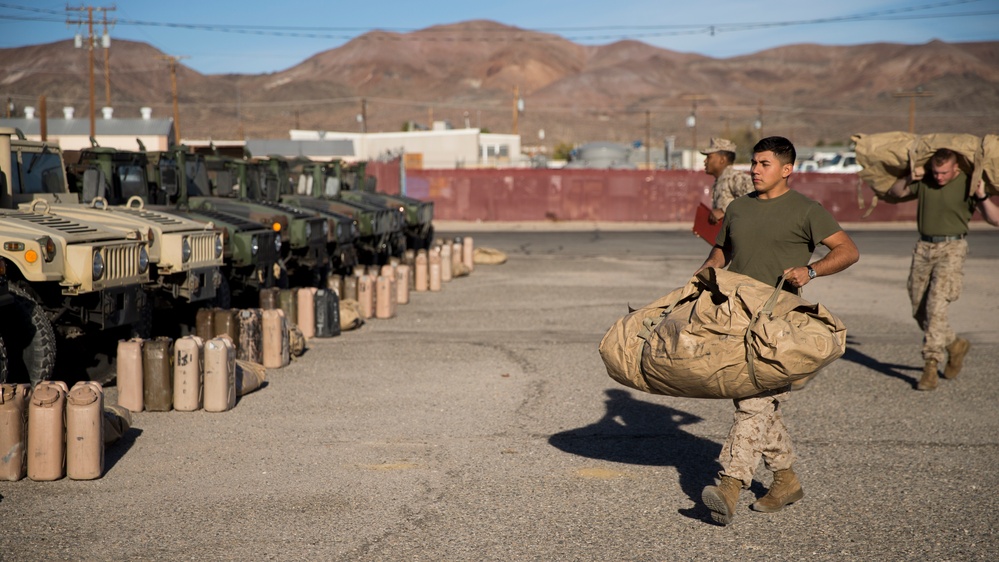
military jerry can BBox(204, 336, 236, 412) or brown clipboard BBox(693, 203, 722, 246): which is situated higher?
brown clipboard BBox(693, 203, 722, 246)

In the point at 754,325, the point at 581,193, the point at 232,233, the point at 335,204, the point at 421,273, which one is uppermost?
the point at 581,193

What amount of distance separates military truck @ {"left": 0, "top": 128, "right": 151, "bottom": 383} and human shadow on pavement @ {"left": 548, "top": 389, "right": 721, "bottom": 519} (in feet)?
11.3

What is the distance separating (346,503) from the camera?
5.52 meters

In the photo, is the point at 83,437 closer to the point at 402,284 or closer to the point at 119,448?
the point at 119,448

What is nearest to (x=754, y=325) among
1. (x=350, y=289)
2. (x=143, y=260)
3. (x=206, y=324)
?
(x=143, y=260)

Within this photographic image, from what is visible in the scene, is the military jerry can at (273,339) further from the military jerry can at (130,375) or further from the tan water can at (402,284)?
the tan water can at (402,284)

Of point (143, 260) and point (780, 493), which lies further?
point (143, 260)

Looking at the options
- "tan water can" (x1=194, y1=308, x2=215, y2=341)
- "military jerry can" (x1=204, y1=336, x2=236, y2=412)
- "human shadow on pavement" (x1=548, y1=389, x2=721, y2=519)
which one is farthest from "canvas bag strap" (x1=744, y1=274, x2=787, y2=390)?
"tan water can" (x1=194, y1=308, x2=215, y2=341)

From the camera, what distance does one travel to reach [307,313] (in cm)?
1109

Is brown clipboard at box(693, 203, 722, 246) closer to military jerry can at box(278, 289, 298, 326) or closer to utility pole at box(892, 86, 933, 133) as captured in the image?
military jerry can at box(278, 289, 298, 326)

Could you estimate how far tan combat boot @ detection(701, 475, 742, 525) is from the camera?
4984 millimetres

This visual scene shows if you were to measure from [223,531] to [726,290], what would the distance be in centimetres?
254

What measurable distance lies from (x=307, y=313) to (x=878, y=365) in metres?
5.50

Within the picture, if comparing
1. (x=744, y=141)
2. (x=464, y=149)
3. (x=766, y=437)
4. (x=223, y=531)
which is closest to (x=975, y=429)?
(x=766, y=437)
